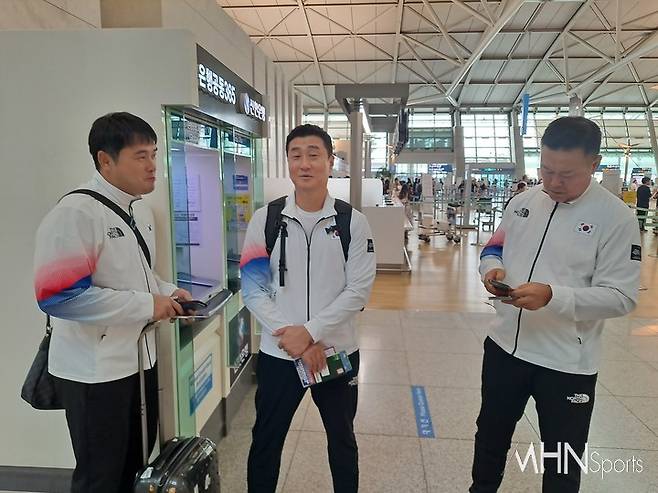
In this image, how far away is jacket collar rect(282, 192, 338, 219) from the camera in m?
1.75

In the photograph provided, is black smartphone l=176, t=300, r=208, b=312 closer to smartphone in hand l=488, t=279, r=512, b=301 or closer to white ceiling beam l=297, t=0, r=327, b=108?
smartphone in hand l=488, t=279, r=512, b=301

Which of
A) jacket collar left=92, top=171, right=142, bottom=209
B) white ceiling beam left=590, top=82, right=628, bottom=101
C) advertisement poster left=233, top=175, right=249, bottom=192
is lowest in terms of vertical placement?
jacket collar left=92, top=171, right=142, bottom=209

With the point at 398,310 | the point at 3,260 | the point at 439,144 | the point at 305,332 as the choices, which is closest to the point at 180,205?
the point at 3,260

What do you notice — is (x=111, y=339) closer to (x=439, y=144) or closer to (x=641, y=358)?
(x=641, y=358)

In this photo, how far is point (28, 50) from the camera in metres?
1.97

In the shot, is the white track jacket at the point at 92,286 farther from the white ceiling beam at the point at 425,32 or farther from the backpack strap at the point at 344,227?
the white ceiling beam at the point at 425,32

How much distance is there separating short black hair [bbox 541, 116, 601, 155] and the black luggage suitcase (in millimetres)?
1536

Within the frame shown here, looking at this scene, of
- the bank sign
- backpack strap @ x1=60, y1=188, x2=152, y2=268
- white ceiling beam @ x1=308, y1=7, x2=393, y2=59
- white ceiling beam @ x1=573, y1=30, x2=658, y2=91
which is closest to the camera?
backpack strap @ x1=60, y1=188, x2=152, y2=268

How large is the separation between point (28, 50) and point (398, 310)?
467 cm

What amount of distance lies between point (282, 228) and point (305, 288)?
A: 25 centimetres

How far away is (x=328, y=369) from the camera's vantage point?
1708 millimetres

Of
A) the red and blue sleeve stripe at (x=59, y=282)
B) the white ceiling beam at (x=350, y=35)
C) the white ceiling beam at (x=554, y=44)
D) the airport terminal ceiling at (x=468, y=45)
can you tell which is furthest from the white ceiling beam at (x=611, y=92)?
the red and blue sleeve stripe at (x=59, y=282)

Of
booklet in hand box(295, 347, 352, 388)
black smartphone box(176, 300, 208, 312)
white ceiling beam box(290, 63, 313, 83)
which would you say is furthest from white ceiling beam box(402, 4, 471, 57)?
black smartphone box(176, 300, 208, 312)

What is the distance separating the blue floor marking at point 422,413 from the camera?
9.54 ft
